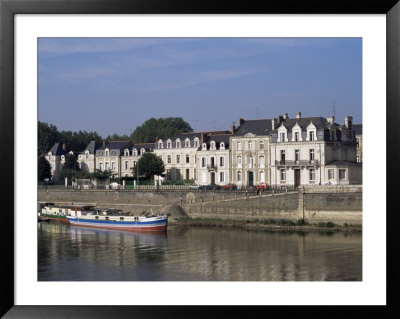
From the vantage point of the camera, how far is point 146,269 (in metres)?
12.1

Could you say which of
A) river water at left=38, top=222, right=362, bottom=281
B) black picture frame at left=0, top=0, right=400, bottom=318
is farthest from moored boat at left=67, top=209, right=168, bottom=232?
black picture frame at left=0, top=0, right=400, bottom=318

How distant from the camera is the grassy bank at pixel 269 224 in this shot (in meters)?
19.3

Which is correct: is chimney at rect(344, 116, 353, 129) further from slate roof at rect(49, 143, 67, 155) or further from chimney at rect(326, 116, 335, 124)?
slate roof at rect(49, 143, 67, 155)

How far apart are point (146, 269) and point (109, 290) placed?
276 inches

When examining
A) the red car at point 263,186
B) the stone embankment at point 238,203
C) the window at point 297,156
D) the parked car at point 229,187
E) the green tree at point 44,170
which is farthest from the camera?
the parked car at point 229,187

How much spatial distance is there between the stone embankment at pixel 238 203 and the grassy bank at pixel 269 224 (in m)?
0.10

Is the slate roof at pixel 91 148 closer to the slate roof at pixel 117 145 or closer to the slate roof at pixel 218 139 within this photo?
the slate roof at pixel 117 145

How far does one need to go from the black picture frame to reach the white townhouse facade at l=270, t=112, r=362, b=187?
647 inches

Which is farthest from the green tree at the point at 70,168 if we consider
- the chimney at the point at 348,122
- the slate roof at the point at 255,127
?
the chimney at the point at 348,122

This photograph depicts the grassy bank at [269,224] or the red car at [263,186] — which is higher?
the red car at [263,186]

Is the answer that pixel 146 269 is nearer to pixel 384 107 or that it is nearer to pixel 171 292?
pixel 171 292

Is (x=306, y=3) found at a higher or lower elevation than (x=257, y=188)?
higher

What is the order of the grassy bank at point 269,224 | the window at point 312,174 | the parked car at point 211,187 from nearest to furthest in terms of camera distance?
the grassy bank at point 269,224, the window at point 312,174, the parked car at point 211,187

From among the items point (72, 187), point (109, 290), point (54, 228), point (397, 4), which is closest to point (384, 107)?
point (397, 4)
